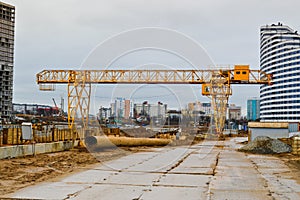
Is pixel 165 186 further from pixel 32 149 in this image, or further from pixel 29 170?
pixel 32 149

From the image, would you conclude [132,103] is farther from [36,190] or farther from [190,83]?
[36,190]

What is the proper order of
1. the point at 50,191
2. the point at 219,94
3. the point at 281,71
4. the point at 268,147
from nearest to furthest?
the point at 50,191
the point at 268,147
the point at 219,94
the point at 281,71

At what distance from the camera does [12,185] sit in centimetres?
1084

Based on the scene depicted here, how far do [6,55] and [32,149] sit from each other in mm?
69570

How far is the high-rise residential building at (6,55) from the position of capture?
7306cm

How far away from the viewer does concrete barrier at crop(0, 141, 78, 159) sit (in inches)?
672

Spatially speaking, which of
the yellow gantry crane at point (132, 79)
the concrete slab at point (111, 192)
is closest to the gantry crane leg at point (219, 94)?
the yellow gantry crane at point (132, 79)

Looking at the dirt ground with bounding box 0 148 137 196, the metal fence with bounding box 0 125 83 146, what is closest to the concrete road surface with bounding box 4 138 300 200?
the dirt ground with bounding box 0 148 137 196

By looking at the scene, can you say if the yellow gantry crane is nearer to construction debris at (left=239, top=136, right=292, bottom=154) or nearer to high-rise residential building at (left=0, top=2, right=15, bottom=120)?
construction debris at (left=239, top=136, right=292, bottom=154)

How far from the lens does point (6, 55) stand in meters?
83.1

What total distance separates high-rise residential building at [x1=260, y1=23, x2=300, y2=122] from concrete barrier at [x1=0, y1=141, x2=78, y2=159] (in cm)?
10833

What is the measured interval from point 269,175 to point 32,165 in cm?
936

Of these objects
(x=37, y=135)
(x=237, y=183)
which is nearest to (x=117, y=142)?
(x=37, y=135)

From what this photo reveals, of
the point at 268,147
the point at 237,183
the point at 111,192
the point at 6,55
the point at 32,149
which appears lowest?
the point at 268,147
